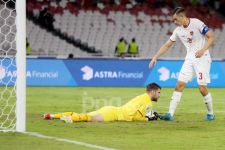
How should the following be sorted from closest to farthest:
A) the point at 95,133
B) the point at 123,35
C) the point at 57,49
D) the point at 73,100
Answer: the point at 95,133
the point at 73,100
the point at 57,49
the point at 123,35

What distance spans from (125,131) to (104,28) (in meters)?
26.7

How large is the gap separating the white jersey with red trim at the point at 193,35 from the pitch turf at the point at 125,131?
4.47 feet

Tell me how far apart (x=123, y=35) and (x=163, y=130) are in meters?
26.7

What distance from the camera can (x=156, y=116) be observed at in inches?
549

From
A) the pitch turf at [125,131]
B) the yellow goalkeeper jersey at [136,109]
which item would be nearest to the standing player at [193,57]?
the pitch turf at [125,131]

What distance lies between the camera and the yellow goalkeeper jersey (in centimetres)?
1342

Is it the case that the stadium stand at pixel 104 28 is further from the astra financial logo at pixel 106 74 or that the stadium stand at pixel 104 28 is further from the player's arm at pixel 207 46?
the player's arm at pixel 207 46

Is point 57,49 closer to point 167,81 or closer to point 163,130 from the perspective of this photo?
point 167,81

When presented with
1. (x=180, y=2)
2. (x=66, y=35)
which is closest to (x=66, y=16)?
(x=66, y=35)

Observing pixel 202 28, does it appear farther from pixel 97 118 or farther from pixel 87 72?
pixel 87 72

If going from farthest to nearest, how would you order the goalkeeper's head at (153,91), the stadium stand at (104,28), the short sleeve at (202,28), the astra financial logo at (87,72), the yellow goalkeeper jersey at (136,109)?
1. the stadium stand at (104,28)
2. the astra financial logo at (87,72)
3. the short sleeve at (202,28)
4. the goalkeeper's head at (153,91)
5. the yellow goalkeeper jersey at (136,109)

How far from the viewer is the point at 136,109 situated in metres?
13.5

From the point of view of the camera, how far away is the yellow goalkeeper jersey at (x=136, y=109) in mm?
13422

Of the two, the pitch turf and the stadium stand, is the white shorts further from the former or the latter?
the stadium stand
